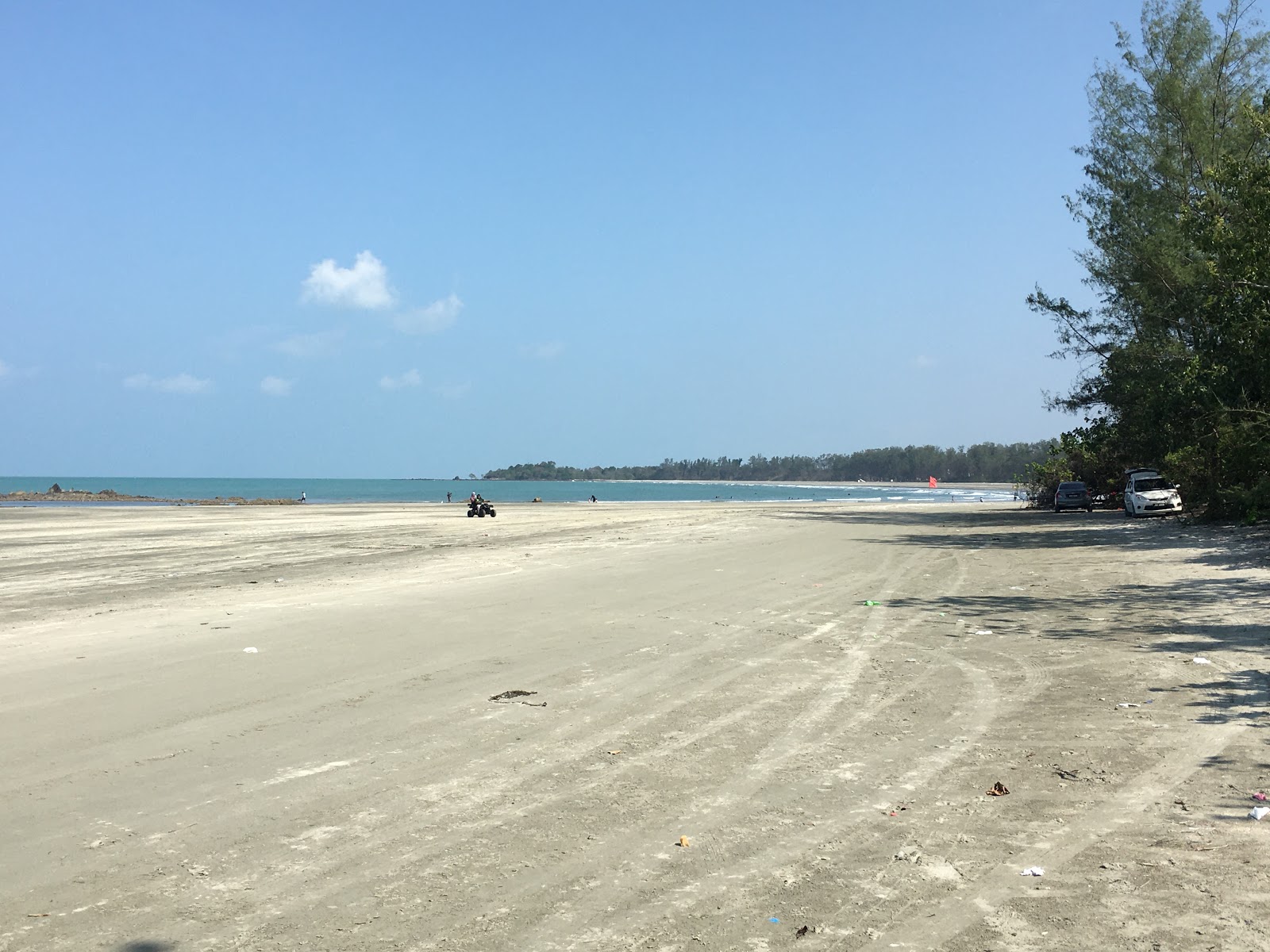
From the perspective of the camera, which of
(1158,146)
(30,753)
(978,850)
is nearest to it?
(978,850)

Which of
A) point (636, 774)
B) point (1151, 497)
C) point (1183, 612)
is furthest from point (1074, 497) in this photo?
point (636, 774)

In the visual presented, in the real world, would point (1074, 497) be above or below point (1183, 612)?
above

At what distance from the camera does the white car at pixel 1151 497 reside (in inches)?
1428

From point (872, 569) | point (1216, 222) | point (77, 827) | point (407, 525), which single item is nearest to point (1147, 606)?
point (872, 569)

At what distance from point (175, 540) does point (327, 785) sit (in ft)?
89.0

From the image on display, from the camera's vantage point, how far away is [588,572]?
59.3ft

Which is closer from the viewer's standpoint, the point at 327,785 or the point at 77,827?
the point at 77,827

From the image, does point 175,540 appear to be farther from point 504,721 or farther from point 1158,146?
point 1158,146

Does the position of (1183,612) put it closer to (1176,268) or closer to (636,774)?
(636,774)

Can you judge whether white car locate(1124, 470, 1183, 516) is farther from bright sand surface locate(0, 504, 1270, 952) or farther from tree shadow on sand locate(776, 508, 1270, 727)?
bright sand surface locate(0, 504, 1270, 952)

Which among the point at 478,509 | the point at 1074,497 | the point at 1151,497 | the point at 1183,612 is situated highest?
the point at 1151,497

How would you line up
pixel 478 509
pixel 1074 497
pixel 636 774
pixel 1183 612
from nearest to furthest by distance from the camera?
1. pixel 636 774
2. pixel 1183 612
3. pixel 1074 497
4. pixel 478 509

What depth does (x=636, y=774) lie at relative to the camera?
5766 mm

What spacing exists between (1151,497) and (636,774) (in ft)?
120
